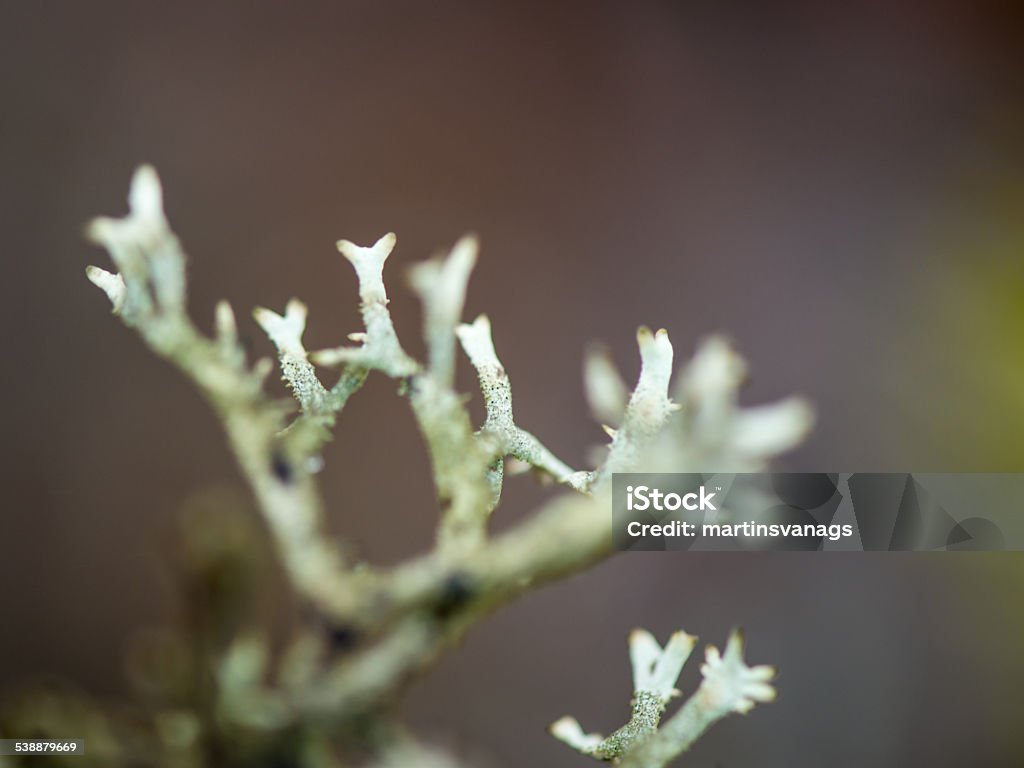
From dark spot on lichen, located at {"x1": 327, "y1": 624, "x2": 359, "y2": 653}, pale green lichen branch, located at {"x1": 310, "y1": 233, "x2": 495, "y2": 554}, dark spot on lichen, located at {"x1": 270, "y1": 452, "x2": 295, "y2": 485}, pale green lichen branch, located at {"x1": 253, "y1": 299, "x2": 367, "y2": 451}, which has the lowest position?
dark spot on lichen, located at {"x1": 327, "y1": 624, "x2": 359, "y2": 653}

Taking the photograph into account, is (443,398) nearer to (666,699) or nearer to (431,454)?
(431,454)

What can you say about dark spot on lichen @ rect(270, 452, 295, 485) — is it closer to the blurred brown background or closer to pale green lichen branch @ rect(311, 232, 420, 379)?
pale green lichen branch @ rect(311, 232, 420, 379)

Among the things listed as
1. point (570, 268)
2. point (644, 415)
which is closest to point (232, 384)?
point (644, 415)

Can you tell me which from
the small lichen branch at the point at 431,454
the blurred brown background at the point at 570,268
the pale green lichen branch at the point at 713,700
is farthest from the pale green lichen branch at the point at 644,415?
the blurred brown background at the point at 570,268

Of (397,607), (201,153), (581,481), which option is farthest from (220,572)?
(201,153)

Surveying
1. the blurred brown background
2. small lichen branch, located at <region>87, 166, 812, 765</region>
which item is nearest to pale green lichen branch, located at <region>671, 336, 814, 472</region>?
small lichen branch, located at <region>87, 166, 812, 765</region>

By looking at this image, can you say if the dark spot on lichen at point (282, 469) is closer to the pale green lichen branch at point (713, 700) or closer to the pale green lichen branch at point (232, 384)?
the pale green lichen branch at point (232, 384)

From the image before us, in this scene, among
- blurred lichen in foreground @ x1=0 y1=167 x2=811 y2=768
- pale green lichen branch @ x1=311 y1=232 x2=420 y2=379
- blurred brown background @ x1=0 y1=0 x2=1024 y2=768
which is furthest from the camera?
blurred brown background @ x1=0 y1=0 x2=1024 y2=768

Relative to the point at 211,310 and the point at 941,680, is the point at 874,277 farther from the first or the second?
the point at 211,310
